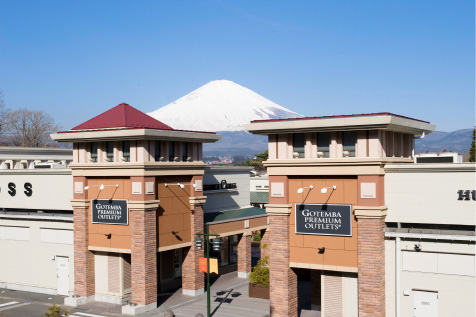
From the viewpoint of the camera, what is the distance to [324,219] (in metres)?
27.8

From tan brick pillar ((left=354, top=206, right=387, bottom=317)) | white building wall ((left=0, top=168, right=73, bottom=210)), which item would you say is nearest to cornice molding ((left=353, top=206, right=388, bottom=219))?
tan brick pillar ((left=354, top=206, right=387, bottom=317))

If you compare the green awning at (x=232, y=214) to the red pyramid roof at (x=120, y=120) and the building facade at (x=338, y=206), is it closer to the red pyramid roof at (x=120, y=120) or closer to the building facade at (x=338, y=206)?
the red pyramid roof at (x=120, y=120)

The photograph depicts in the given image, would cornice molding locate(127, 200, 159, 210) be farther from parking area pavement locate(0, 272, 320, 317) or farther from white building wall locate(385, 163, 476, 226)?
white building wall locate(385, 163, 476, 226)

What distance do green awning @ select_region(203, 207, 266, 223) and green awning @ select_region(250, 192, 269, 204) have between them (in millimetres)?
14901

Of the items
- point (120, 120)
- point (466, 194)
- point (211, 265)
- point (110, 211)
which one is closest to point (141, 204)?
point (110, 211)

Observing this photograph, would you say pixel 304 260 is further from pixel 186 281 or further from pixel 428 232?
pixel 186 281

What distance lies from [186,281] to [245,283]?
5788 millimetres

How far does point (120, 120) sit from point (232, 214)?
13.6 metres

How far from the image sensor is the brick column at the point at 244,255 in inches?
1721

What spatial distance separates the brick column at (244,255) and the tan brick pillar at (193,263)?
616 centimetres

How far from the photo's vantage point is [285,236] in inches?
1126

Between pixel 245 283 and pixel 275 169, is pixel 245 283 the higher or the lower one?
the lower one

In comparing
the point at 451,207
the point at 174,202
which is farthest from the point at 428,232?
the point at 174,202

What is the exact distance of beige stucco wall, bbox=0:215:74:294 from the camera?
3822cm
